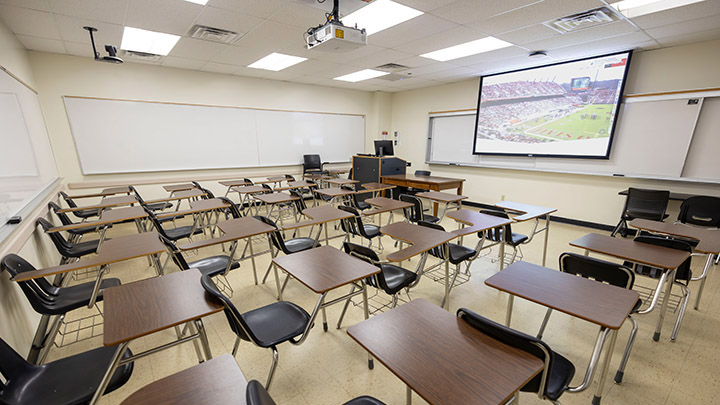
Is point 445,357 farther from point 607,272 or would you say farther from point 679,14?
point 679,14

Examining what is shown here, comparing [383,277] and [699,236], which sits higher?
[699,236]

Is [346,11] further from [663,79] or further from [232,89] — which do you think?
[663,79]

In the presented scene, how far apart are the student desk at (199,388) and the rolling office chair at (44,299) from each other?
1.42 metres

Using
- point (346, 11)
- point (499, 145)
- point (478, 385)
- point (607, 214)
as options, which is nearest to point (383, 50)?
point (346, 11)

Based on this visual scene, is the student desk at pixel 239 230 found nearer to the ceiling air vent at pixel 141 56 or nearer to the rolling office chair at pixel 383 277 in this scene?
the rolling office chair at pixel 383 277

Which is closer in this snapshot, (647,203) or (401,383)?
(401,383)

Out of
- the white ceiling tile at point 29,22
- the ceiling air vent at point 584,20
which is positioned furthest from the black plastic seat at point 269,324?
the ceiling air vent at point 584,20

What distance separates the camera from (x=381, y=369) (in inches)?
74.8

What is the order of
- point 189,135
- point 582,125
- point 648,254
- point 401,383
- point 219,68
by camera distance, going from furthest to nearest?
1. point 189,135
2. point 219,68
3. point 582,125
4. point 648,254
5. point 401,383

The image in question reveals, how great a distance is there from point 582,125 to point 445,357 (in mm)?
5549

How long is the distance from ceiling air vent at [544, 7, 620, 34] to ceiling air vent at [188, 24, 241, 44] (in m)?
3.94

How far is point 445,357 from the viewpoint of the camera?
1072mm

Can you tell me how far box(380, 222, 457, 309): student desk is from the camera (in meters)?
2.05

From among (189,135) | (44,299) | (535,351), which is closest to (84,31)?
(189,135)
